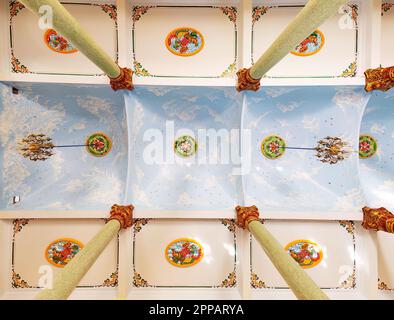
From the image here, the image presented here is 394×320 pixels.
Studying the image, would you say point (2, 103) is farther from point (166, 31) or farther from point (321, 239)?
point (321, 239)

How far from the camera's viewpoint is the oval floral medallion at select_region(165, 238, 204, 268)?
4734 mm

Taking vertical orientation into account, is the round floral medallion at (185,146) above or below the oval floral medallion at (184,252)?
above

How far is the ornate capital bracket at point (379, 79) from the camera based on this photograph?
3.88m

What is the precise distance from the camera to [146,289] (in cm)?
470

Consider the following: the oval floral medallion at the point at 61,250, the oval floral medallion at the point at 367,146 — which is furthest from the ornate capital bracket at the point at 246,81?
the oval floral medallion at the point at 61,250

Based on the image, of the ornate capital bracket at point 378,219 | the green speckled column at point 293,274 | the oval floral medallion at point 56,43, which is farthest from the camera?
the oval floral medallion at point 56,43

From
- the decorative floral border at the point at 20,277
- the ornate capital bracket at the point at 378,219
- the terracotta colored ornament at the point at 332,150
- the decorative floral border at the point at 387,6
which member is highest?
the decorative floral border at the point at 387,6

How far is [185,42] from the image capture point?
461 centimetres

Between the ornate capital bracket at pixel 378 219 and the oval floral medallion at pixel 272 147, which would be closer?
the ornate capital bracket at pixel 378 219

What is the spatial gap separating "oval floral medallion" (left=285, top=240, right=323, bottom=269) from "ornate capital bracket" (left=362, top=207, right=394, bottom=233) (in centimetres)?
95

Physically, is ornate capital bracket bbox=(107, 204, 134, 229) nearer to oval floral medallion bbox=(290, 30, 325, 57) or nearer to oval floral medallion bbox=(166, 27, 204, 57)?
oval floral medallion bbox=(166, 27, 204, 57)

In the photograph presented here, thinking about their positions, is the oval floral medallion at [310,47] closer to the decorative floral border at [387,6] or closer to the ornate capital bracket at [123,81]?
the decorative floral border at [387,6]

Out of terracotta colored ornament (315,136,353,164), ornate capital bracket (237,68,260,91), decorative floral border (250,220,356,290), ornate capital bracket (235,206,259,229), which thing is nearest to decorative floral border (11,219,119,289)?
ornate capital bracket (235,206,259,229)

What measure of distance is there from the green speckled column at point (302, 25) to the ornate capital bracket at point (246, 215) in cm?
232
